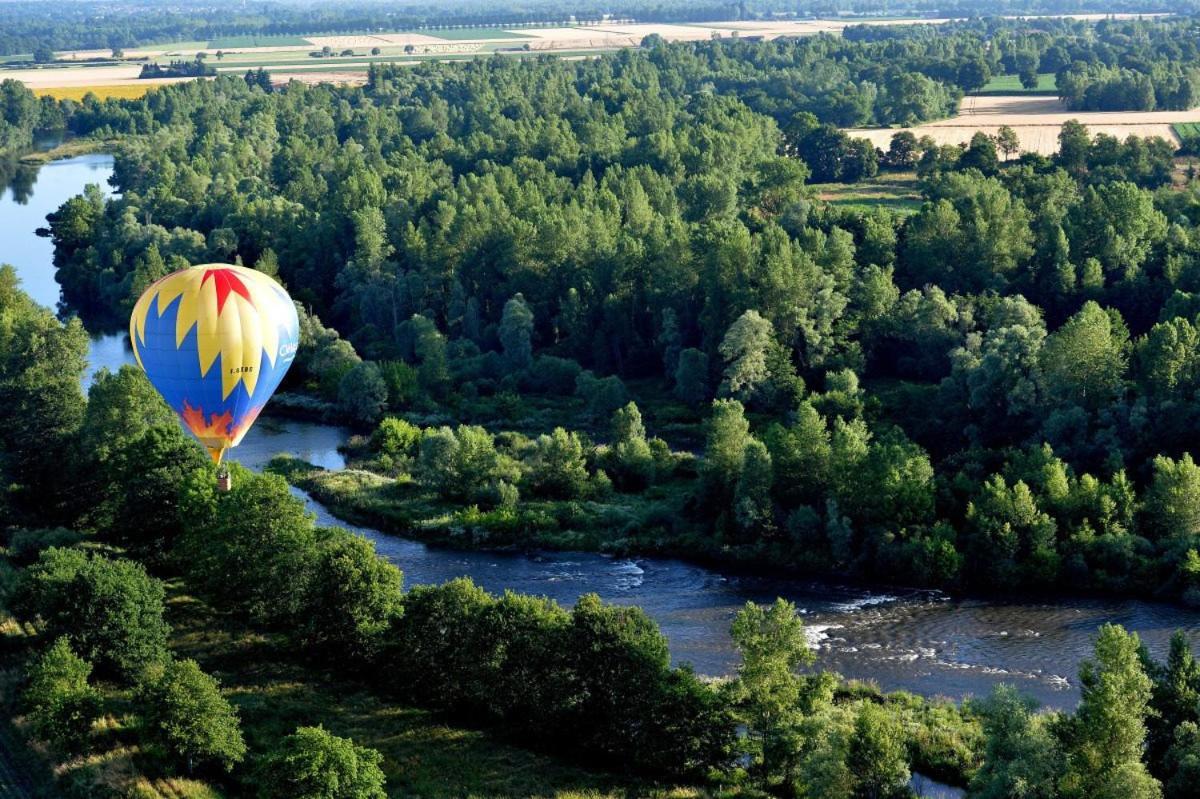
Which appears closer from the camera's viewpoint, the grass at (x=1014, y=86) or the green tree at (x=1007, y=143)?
the green tree at (x=1007, y=143)

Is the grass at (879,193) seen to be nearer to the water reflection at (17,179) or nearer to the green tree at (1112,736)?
the green tree at (1112,736)

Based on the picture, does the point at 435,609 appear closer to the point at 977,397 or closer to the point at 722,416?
the point at 722,416

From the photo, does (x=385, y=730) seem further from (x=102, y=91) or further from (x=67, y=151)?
(x=102, y=91)

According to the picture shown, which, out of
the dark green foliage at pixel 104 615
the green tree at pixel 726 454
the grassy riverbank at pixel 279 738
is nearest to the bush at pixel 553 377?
the green tree at pixel 726 454

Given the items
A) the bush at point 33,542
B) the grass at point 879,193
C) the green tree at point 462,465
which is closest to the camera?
the bush at point 33,542

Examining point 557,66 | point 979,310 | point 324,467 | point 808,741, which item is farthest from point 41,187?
point 808,741

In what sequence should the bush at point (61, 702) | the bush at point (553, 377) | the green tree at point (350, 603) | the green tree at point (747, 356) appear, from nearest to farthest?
the bush at point (61, 702), the green tree at point (350, 603), the green tree at point (747, 356), the bush at point (553, 377)

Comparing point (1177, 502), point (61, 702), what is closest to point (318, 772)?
point (61, 702)

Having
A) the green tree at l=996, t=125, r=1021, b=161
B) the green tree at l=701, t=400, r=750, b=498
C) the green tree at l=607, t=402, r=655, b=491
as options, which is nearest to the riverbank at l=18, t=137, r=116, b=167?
the green tree at l=996, t=125, r=1021, b=161
